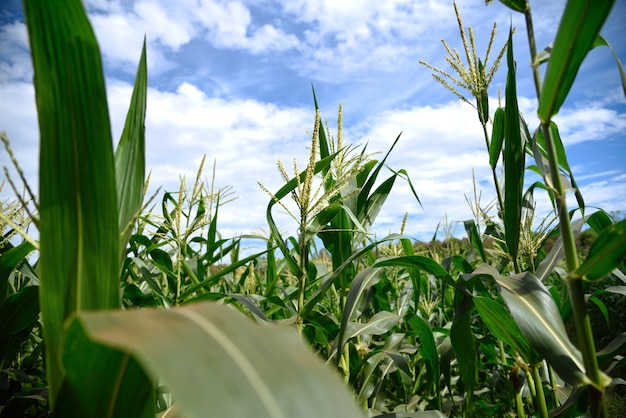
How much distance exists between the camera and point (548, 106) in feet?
3.12

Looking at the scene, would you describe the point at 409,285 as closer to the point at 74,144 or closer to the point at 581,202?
the point at 581,202

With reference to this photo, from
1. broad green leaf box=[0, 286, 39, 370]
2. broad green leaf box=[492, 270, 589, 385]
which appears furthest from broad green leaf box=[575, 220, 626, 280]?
broad green leaf box=[0, 286, 39, 370]

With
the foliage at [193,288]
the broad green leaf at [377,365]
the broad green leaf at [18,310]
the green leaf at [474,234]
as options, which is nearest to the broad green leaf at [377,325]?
the foliage at [193,288]

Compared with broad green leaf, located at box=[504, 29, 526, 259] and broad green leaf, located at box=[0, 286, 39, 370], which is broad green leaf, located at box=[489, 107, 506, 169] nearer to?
broad green leaf, located at box=[504, 29, 526, 259]

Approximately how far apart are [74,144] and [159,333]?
1.37ft

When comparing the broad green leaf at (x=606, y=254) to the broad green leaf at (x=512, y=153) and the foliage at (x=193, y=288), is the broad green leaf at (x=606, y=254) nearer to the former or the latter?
the foliage at (x=193, y=288)

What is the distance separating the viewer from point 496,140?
163 centimetres

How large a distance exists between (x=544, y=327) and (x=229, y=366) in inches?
37.0

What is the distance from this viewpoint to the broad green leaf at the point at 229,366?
39 cm

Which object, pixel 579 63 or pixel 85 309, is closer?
pixel 85 309

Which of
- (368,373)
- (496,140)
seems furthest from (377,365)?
(496,140)

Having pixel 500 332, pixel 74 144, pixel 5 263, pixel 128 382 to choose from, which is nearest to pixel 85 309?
pixel 128 382

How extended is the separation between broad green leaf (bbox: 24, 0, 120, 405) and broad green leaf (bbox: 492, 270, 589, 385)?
3.24 feet

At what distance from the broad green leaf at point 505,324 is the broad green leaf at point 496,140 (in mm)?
645
